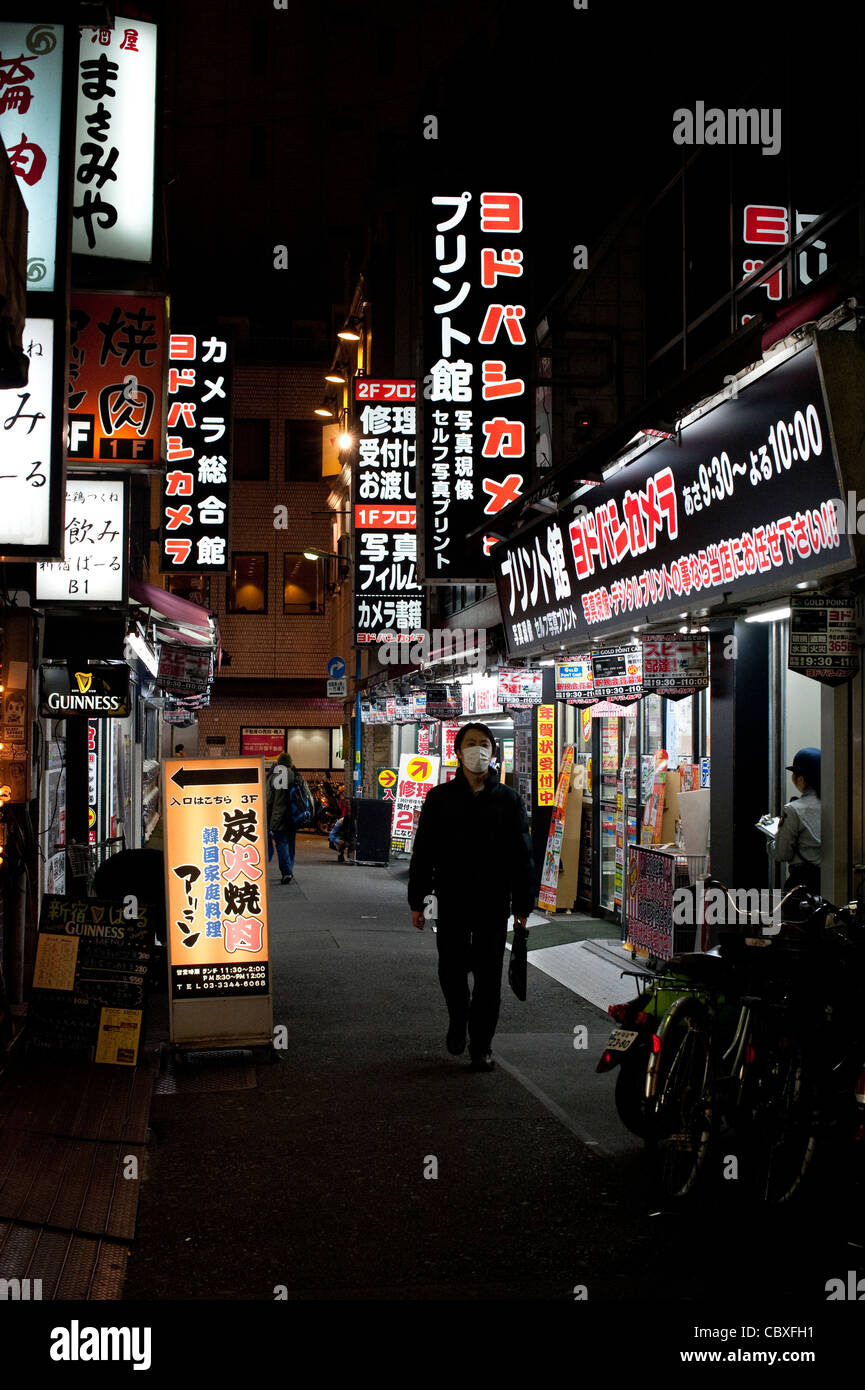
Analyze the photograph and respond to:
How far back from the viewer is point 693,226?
501 inches

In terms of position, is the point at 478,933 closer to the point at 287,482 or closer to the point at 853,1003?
the point at 853,1003

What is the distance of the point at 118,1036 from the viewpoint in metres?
9.05

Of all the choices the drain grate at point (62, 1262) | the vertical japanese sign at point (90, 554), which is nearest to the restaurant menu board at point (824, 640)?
the drain grate at point (62, 1262)

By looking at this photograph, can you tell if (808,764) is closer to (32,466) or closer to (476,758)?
(476,758)

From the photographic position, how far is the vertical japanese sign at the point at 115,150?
10.1 metres

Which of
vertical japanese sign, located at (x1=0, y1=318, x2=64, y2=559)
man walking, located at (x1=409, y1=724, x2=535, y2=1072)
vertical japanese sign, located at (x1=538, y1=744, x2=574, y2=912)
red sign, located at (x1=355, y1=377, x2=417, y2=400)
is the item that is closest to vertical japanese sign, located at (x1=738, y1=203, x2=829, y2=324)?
man walking, located at (x1=409, y1=724, x2=535, y2=1072)

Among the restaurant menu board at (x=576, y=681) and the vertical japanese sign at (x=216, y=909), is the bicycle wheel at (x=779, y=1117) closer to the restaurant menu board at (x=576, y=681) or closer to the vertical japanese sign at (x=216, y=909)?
the vertical japanese sign at (x=216, y=909)

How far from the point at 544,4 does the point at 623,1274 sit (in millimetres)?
15893

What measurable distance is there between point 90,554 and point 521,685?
773 cm

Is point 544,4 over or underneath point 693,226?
over

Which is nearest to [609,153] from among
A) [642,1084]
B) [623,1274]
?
[642,1084]

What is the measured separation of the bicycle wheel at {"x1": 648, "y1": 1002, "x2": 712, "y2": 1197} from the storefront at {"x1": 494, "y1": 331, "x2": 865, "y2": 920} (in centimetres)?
267

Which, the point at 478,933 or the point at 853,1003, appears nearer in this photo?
the point at 853,1003

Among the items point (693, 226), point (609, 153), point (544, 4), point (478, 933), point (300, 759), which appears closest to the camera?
point (478, 933)
